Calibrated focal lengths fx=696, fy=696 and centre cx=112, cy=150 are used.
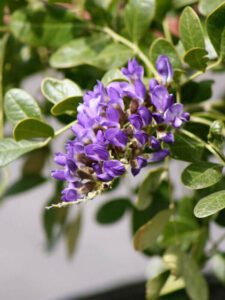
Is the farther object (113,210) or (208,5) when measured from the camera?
(113,210)

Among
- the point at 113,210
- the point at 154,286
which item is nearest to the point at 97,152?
the point at 154,286

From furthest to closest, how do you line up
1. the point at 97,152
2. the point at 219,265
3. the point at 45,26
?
the point at 219,265
the point at 45,26
the point at 97,152

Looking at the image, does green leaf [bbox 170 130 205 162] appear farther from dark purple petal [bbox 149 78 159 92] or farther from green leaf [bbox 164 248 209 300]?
green leaf [bbox 164 248 209 300]

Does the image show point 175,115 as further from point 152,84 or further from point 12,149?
point 12,149

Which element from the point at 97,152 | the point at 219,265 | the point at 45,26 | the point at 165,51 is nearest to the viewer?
the point at 97,152

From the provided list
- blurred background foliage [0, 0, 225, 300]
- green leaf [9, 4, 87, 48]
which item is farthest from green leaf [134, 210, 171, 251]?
green leaf [9, 4, 87, 48]

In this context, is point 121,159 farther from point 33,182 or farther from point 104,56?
point 33,182
